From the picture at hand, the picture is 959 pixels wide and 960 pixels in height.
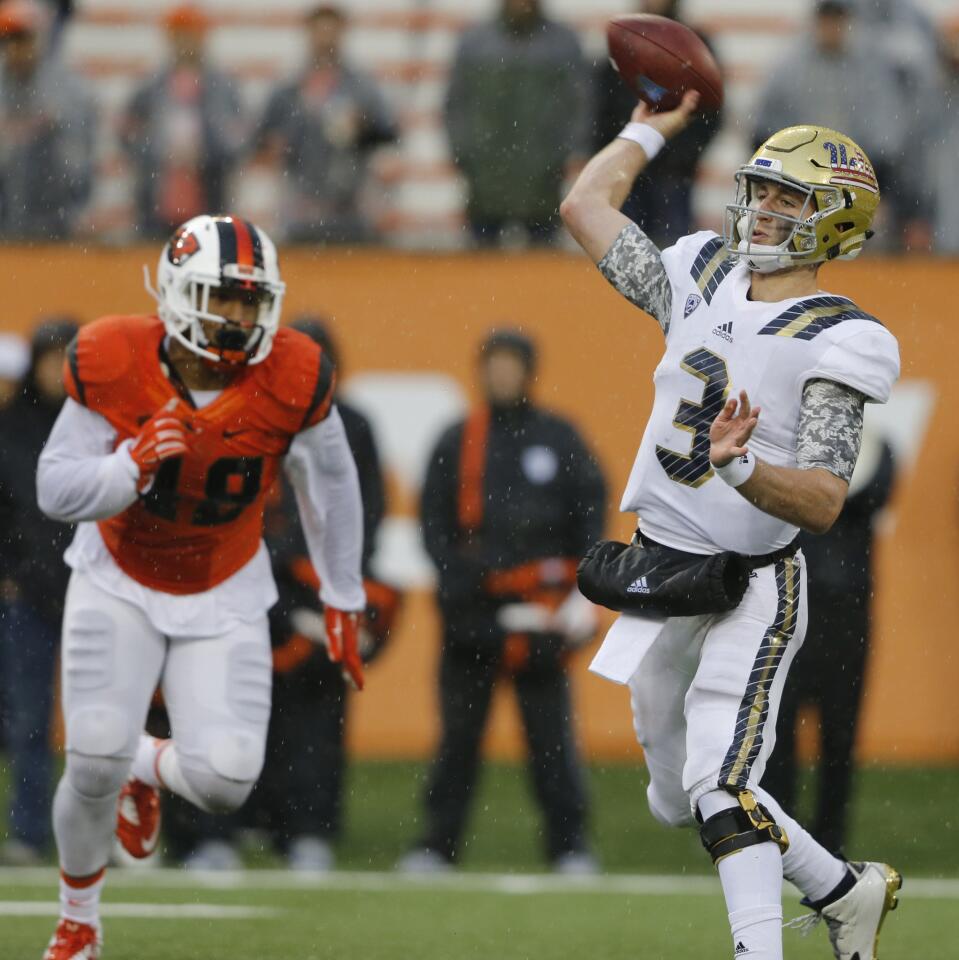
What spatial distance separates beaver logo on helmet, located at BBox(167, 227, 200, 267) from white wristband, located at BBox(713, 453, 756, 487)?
5.85 ft

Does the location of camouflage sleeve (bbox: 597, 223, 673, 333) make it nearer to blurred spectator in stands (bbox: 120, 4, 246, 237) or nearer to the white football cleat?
the white football cleat

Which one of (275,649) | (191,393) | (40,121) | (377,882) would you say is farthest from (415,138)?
(191,393)

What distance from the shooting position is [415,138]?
35.9ft

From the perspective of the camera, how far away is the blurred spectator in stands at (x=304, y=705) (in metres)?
7.47

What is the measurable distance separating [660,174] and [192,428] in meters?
4.35

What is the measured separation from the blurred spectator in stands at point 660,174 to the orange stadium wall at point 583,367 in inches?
22.2

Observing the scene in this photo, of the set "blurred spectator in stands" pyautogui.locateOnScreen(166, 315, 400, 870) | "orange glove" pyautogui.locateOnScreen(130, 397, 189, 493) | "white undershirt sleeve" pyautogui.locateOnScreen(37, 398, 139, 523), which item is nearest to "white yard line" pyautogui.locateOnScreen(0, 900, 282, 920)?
"blurred spectator in stands" pyautogui.locateOnScreen(166, 315, 400, 870)

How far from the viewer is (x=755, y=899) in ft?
14.4

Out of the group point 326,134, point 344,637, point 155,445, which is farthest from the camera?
point 326,134

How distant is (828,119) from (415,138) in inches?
99.4

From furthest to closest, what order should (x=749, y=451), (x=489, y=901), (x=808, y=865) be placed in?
1. (x=489, y=901)
2. (x=808, y=865)
3. (x=749, y=451)

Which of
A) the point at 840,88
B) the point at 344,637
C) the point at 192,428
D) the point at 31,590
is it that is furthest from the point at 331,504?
the point at 840,88

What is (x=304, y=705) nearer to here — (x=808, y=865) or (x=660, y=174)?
(x=660, y=174)

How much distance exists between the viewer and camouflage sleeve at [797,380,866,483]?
438 centimetres
